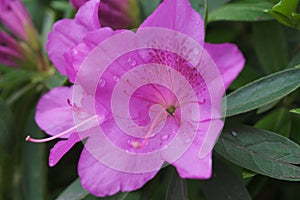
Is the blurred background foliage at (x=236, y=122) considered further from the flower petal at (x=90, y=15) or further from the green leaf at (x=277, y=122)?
the flower petal at (x=90, y=15)

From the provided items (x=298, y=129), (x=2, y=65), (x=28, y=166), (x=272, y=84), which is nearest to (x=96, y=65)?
(x=272, y=84)

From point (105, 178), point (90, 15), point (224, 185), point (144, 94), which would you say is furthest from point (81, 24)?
point (224, 185)

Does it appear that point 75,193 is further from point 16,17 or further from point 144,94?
point 16,17

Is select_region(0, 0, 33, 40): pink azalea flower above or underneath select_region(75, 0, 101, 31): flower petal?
underneath

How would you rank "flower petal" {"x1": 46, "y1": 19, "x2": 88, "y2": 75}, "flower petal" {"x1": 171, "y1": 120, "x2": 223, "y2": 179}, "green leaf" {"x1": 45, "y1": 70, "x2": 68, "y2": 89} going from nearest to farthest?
"flower petal" {"x1": 171, "y1": 120, "x2": 223, "y2": 179} → "flower petal" {"x1": 46, "y1": 19, "x2": 88, "y2": 75} → "green leaf" {"x1": 45, "y1": 70, "x2": 68, "y2": 89}

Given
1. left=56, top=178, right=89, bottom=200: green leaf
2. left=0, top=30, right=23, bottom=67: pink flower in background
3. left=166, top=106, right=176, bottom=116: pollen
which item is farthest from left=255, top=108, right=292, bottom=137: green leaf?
left=0, top=30, right=23, bottom=67: pink flower in background

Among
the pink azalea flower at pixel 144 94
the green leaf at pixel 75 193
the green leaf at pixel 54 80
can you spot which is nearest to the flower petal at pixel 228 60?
the pink azalea flower at pixel 144 94

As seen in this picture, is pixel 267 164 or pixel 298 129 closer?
pixel 267 164

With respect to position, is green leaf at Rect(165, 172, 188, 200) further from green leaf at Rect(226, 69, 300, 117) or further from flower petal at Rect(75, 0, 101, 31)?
flower petal at Rect(75, 0, 101, 31)

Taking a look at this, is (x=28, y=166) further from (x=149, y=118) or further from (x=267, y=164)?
(x=267, y=164)
